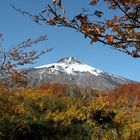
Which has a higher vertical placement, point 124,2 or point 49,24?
point 124,2

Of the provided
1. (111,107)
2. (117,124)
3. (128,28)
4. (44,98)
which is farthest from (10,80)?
(44,98)

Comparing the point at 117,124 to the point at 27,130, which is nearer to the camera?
the point at 117,124

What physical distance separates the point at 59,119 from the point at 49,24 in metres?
7.19

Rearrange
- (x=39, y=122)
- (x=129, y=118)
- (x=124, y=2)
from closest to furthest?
(x=124, y=2) < (x=129, y=118) < (x=39, y=122)

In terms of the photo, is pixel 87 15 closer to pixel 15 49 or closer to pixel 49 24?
pixel 49 24

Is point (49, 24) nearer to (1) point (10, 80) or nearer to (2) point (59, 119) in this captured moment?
(1) point (10, 80)

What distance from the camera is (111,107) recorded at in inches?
653

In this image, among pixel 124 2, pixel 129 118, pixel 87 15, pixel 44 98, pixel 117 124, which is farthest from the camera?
pixel 44 98

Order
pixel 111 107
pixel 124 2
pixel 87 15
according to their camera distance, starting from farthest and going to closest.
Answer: pixel 111 107, pixel 124 2, pixel 87 15

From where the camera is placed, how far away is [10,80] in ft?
32.7

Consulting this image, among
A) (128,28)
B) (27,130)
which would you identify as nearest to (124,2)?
(128,28)

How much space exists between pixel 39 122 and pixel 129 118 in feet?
8.61

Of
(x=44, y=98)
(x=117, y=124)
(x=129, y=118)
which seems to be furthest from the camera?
(x=44, y=98)

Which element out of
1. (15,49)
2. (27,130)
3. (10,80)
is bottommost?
(27,130)
